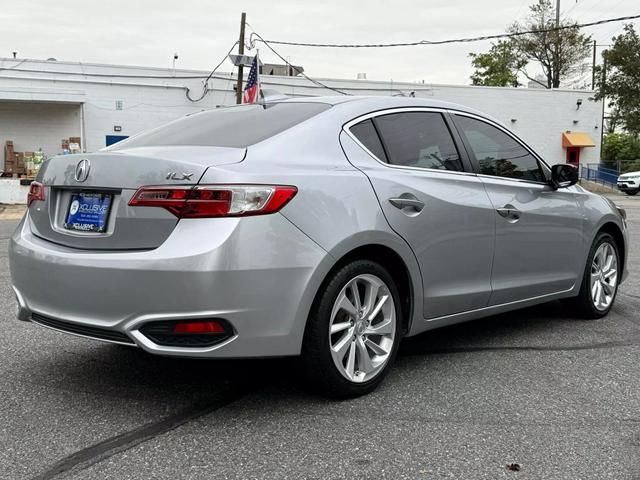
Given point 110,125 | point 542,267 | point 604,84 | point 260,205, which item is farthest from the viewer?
point 604,84

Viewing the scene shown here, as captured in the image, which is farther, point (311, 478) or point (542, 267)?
point (542, 267)

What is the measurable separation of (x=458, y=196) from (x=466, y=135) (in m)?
0.58

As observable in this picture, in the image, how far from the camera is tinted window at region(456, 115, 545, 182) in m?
4.59

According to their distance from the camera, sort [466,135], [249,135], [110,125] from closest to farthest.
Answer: [249,135] < [466,135] < [110,125]

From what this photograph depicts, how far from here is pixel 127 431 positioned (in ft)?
10.4

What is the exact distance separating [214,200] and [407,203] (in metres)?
1.19

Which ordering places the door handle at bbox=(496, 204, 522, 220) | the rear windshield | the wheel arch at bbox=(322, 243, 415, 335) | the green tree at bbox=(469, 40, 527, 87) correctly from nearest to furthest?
1. the wheel arch at bbox=(322, 243, 415, 335)
2. the rear windshield
3. the door handle at bbox=(496, 204, 522, 220)
4. the green tree at bbox=(469, 40, 527, 87)

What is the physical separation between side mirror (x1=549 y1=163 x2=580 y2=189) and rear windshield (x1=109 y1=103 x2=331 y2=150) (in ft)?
6.58

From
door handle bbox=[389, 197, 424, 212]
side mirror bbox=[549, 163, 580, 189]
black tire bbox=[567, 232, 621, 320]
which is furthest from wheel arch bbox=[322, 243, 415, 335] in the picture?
black tire bbox=[567, 232, 621, 320]

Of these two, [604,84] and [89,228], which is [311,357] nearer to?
[89,228]

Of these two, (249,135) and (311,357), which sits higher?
(249,135)

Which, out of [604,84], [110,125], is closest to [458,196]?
[110,125]

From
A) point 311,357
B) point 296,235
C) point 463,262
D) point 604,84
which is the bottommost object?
point 311,357

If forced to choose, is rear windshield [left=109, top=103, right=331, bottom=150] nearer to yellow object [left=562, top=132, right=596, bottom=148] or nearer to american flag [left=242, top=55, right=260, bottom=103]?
american flag [left=242, top=55, right=260, bottom=103]
